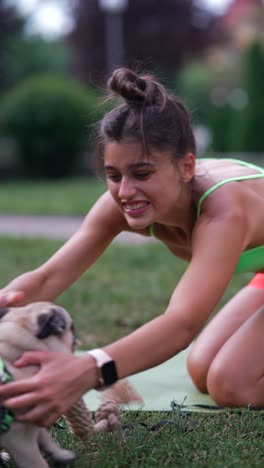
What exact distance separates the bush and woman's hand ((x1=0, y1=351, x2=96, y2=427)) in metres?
15.1

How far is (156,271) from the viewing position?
7.05 metres

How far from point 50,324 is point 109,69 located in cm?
2756

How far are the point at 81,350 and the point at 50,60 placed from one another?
1088 inches

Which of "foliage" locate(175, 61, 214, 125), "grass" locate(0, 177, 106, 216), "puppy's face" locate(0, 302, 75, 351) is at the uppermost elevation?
"puppy's face" locate(0, 302, 75, 351)

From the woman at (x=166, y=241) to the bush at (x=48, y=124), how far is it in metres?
13.9

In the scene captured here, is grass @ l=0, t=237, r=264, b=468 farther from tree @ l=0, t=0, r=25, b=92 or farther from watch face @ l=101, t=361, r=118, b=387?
tree @ l=0, t=0, r=25, b=92

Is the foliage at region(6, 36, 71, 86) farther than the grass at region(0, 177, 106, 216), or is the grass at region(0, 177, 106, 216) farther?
the foliage at region(6, 36, 71, 86)

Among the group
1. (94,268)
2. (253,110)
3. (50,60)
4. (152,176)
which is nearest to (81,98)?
(253,110)

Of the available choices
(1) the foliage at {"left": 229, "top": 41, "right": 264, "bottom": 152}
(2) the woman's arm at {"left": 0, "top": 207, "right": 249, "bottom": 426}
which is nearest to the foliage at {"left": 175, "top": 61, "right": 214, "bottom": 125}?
(1) the foliage at {"left": 229, "top": 41, "right": 264, "bottom": 152}

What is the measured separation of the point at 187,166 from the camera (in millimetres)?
3027

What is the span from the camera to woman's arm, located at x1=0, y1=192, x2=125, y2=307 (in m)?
3.28

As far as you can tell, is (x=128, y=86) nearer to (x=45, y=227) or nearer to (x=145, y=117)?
(x=145, y=117)

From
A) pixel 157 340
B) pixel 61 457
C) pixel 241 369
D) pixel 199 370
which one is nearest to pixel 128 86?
pixel 157 340

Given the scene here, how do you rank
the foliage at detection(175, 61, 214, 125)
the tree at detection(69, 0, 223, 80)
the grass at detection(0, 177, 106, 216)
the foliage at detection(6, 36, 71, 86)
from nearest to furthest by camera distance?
the grass at detection(0, 177, 106, 216) → the foliage at detection(6, 36, 71, 86) → the tree at detection(69, 0, 223, 80) → the foliage at detection(175, 61, 214, 125)
